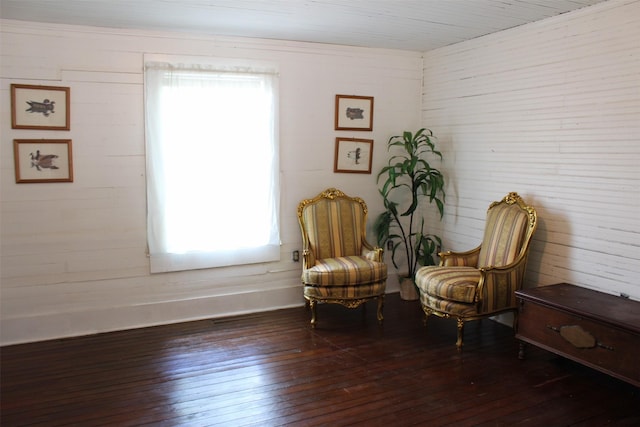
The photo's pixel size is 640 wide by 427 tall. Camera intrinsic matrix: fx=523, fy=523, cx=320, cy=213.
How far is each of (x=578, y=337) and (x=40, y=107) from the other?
421 centimetres

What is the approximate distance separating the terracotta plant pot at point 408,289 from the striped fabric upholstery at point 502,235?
0.95 meters

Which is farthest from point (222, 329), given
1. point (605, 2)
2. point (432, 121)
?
point (605, 2)

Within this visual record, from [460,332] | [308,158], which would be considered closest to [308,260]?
[308,158]

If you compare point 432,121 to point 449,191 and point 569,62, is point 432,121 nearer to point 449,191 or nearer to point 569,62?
point 449,191

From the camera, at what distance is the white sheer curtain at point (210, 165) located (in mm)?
4461

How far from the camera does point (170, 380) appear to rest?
3475 millimetres

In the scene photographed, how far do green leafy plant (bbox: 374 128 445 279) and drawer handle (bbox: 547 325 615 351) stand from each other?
1.81 m

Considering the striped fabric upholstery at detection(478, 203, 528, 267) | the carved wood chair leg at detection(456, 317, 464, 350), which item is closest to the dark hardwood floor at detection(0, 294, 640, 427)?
the carved wood chair leg at detection(456, 317, 464, 350)

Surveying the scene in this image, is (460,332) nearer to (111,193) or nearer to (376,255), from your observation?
(376,255)

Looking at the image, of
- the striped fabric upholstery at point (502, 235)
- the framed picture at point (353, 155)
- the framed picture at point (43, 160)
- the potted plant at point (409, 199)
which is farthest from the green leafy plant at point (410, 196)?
the framed picture at point (43, 160)

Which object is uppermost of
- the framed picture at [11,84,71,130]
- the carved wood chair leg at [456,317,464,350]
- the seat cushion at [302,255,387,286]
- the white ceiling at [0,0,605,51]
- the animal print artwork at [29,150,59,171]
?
the white ceiling at [0,0,605,51]

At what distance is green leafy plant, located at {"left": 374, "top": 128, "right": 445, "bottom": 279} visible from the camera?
507cm

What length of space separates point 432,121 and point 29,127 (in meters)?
3.67

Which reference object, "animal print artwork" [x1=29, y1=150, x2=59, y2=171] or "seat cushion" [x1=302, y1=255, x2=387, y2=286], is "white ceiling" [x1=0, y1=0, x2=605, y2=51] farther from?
"seat cushion" [x1=302, y1=255, x2=387, y2=286]
